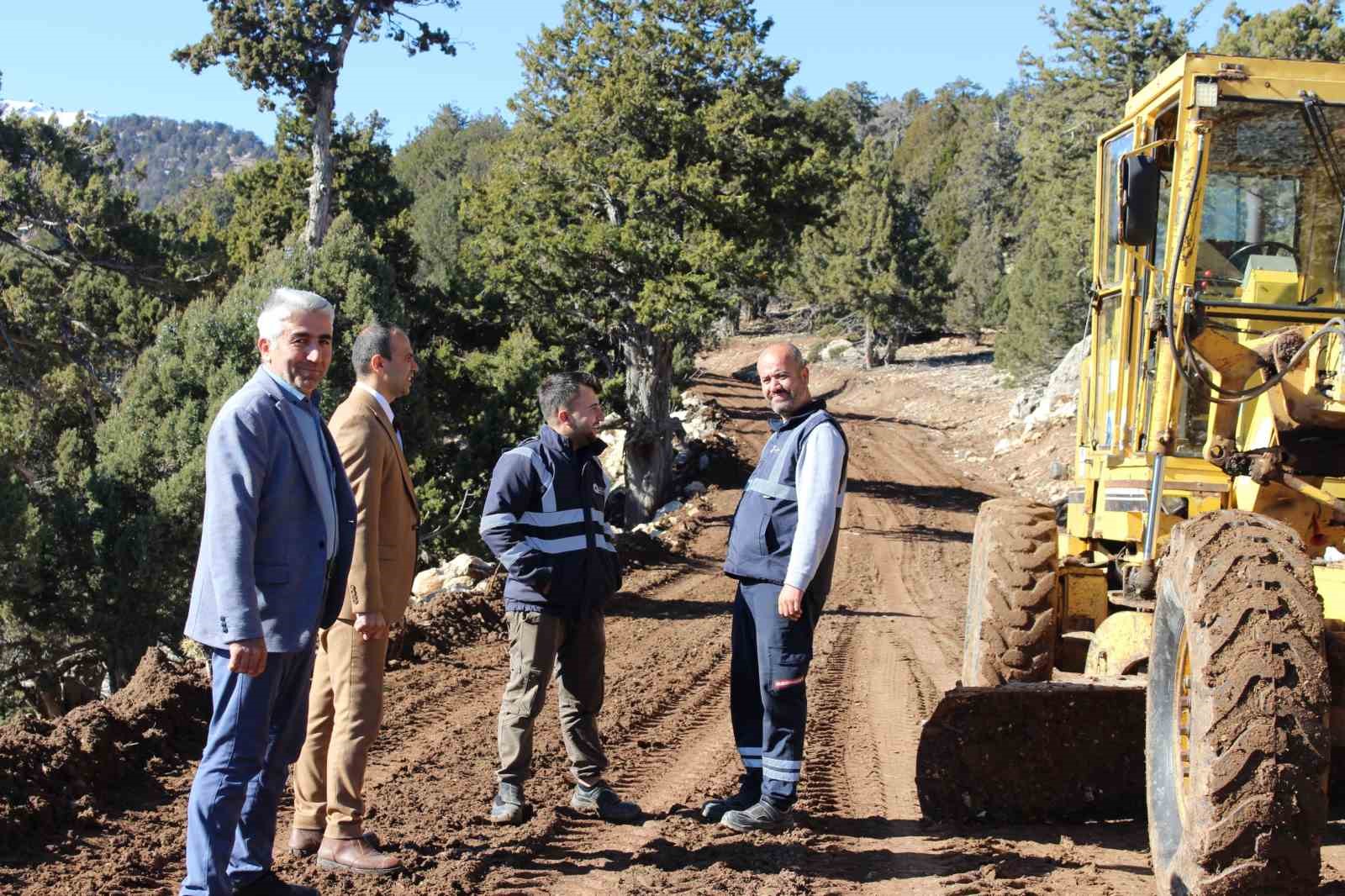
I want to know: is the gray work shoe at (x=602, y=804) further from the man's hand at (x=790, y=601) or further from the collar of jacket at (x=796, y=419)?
the collar of jacket at (x=796, y=419)

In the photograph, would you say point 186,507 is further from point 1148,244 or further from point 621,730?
point 1148,244

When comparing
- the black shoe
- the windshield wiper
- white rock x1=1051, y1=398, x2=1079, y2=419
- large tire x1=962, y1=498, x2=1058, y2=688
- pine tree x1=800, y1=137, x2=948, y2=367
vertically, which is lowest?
the black shoe

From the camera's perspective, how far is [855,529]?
22547mm

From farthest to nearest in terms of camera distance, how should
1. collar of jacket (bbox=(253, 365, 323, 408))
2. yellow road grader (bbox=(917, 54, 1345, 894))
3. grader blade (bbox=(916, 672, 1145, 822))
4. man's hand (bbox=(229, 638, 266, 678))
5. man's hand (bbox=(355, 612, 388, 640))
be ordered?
grader blade (bbox=(916, 672, 1145, 822)), man's hand (bbox=(355, 612, 388, 640)), collar of jacket (bbox=(253, 365, 323, 408)), yellow road grader (bbox=(917, 54, 1345, 894)), man's hand (bbox=(229, 638, 266, 678))

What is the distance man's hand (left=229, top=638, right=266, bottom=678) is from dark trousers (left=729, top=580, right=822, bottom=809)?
7.12ft

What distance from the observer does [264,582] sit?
414cm

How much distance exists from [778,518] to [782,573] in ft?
0.79

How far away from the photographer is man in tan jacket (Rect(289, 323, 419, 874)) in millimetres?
4805

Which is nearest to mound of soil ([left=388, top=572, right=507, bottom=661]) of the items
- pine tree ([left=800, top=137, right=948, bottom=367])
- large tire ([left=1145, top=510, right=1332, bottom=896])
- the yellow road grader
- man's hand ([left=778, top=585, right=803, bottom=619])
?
the yellow road grader

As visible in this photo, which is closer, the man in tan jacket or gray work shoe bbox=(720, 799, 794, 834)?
the man in tan jacket

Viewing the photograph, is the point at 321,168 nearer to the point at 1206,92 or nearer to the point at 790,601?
the point at 1206,92

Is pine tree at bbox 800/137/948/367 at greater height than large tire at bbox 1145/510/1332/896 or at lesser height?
greater

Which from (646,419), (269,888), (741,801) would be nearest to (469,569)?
(741,801)

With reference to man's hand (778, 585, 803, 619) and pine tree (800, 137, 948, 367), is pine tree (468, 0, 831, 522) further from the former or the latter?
pine tree (800, 137, 948, 367)
